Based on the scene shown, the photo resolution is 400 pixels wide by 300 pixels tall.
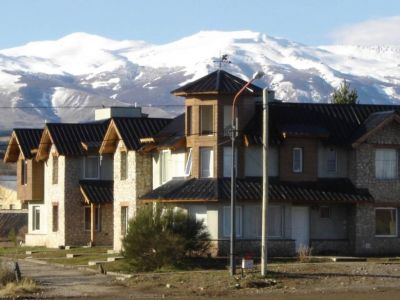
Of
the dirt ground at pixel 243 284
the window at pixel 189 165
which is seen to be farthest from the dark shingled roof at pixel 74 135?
the dirt ground at pixel 243 284

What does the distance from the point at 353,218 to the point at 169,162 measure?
8.86 metres

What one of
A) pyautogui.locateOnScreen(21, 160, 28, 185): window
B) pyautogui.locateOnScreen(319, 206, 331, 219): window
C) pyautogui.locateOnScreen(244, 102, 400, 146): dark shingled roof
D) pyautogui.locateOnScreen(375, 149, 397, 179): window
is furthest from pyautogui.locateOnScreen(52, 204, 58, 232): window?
pyautogui.locateOnScreen(375, 149, 397, 179): window

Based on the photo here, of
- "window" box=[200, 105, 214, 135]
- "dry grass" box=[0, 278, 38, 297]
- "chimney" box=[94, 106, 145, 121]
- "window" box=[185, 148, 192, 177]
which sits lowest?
"dry grass" box=[0, 278, 38, 297]

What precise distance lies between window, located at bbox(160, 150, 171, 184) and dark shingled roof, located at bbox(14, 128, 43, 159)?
47.2 feet

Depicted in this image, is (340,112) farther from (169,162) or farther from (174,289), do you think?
(174,289)

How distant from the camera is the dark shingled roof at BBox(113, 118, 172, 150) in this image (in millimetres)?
64688

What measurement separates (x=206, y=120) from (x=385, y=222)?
944 cm

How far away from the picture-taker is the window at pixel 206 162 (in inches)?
2298

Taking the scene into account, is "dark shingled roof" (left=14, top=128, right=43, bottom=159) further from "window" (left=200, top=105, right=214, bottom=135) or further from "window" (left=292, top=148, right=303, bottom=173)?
"window" (left=292, top=148, right=303, bottom=173)

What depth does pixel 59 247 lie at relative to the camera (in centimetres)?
7081

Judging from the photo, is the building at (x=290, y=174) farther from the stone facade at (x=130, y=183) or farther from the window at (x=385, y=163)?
the stone facade at (x=130, y=183)

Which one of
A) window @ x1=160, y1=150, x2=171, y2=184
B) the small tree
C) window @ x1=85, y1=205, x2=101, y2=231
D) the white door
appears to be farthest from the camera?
the small tree

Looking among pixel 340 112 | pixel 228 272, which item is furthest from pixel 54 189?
pixel 228 272

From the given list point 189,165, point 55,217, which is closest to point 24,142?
point 55,217
